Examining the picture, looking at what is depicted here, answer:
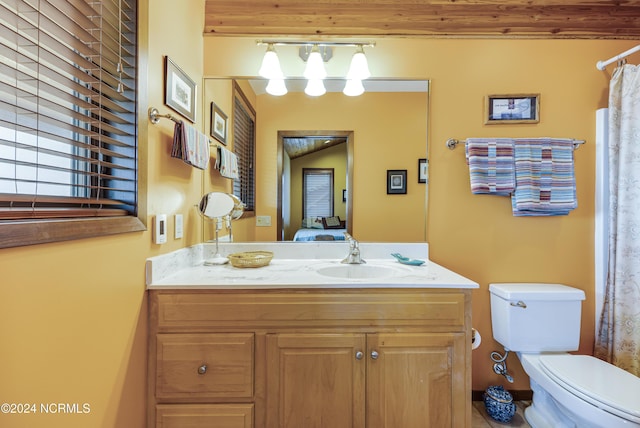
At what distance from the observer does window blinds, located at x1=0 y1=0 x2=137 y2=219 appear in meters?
0.65

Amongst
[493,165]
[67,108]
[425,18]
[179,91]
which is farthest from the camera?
[425,18]

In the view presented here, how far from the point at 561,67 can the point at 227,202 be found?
2.18m

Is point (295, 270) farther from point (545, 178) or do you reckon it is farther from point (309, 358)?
point (545, 178)

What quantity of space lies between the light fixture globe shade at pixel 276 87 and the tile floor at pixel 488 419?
2.21 metres

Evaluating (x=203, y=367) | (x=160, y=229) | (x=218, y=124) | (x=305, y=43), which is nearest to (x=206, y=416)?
(x=203, y=367)

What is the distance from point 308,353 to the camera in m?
1.15

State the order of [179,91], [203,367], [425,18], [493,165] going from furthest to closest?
[425,18]
[493,165]
[179,91]
[203,367]

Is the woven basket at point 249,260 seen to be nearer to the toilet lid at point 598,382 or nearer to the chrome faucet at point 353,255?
the chrome faucet at point 353,255

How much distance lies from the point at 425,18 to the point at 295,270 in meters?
1.72

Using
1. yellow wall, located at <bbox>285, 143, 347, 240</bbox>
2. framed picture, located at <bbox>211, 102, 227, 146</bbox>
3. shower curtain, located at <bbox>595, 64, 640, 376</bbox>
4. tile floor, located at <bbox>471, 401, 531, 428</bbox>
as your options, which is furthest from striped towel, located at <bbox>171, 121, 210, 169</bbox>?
shower curtain, located at <bbox>595, 64, 640, 376</bbox>

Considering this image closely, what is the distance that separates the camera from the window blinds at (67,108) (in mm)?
650

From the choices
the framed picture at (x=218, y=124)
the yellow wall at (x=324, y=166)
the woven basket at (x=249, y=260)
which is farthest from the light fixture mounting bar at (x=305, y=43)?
the woven basket at (x=249, y=260)

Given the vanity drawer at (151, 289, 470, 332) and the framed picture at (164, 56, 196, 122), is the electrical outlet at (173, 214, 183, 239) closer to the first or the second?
the vanity drawer at (151, 289, 470, 332)

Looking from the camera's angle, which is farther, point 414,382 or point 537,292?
point 537,292
